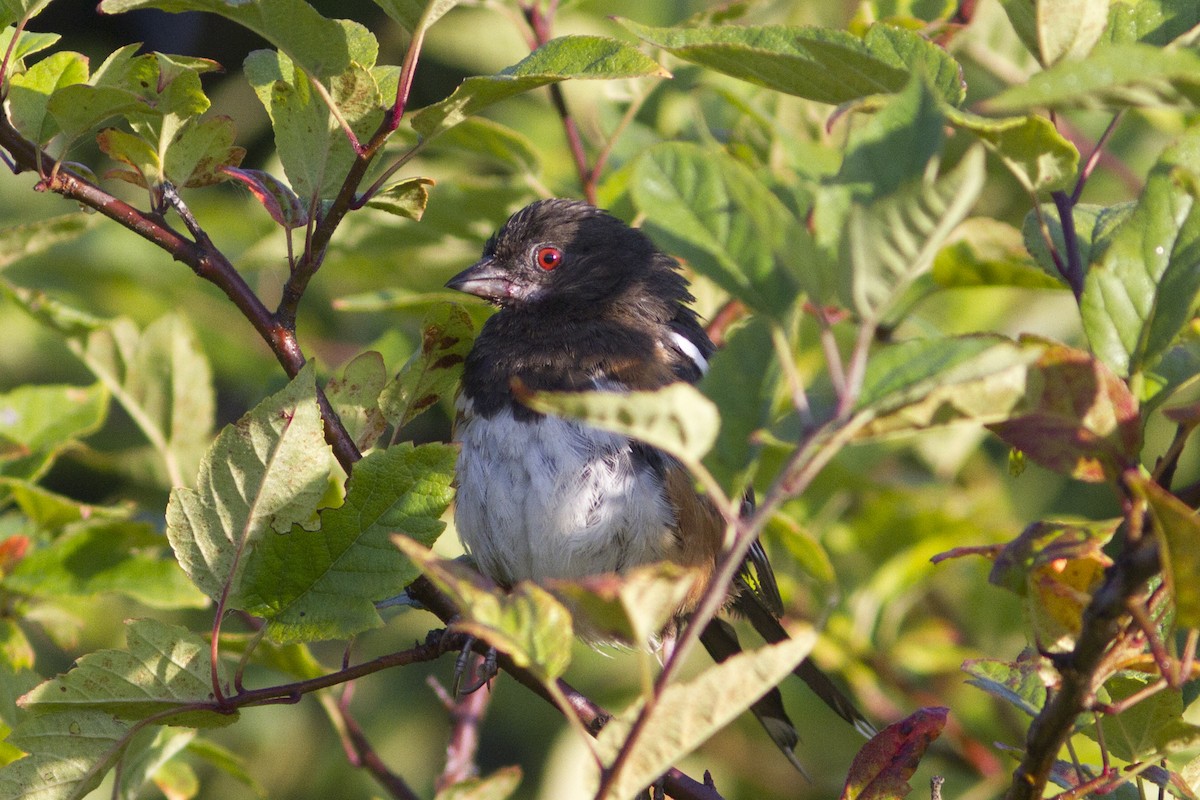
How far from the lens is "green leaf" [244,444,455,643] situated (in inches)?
72.9

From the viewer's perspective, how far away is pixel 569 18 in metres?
4.42

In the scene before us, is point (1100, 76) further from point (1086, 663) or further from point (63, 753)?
point (63, 753)

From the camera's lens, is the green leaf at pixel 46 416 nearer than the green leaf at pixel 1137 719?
No

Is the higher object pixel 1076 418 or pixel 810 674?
pixel 1076 418

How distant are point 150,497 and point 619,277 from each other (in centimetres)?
167

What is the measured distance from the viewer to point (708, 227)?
1.28 metres

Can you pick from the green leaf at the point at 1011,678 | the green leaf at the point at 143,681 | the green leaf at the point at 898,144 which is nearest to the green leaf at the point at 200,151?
the green leaf at the point at 143,681

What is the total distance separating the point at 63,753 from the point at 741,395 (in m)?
1.20

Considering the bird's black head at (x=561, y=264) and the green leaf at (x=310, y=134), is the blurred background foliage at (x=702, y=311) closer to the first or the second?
the bird's black head at (x=561, y=264)

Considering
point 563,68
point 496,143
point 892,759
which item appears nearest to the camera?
point 563,68

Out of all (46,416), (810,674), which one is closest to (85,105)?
(46,416)

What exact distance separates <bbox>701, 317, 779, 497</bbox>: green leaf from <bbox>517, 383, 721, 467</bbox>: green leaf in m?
0.09

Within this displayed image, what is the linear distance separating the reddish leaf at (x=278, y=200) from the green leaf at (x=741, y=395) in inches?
35.4

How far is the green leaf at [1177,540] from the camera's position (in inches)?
48.7
